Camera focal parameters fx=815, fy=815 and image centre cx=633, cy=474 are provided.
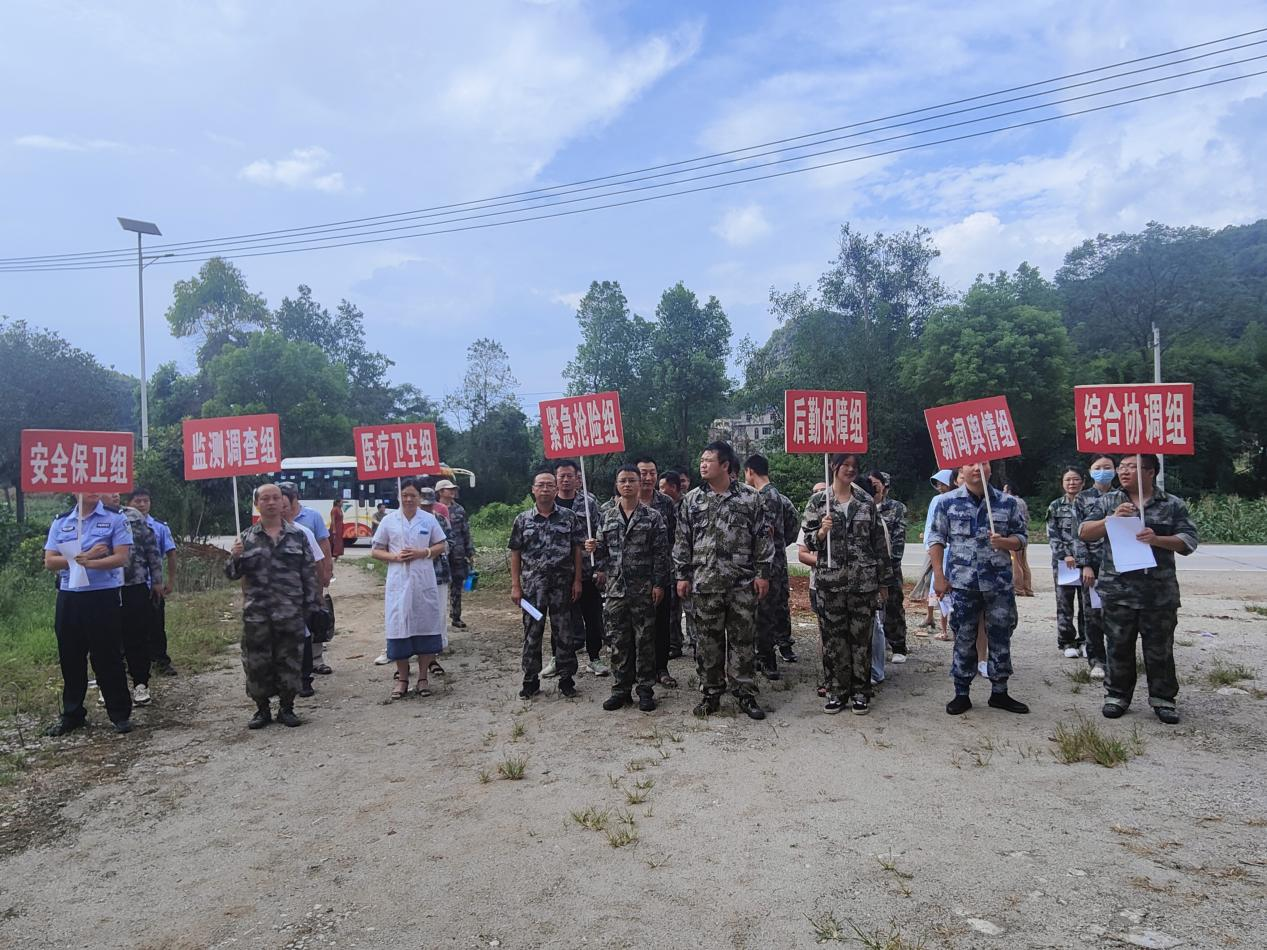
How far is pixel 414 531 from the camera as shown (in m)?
6.61

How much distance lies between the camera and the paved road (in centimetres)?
1371

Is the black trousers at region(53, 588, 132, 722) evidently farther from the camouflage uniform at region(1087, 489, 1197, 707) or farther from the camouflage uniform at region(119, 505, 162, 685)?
the camouflage uniform at region(1087, 489, 1197, 707)

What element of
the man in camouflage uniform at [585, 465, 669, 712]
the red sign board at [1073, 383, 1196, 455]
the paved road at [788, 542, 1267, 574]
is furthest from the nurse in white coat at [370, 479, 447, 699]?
the paved road at [788, 542, 1267, 574]

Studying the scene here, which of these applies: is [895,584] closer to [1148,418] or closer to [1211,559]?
[1148,418]

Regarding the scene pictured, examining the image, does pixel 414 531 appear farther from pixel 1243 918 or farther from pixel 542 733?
pixel 1243 918

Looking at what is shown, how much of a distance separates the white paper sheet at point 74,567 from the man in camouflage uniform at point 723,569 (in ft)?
13.4

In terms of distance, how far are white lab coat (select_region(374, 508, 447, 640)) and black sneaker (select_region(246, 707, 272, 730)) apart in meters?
1.04

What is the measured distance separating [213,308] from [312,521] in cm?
4309

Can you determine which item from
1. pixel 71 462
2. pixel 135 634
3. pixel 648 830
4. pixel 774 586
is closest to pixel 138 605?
pixel 135 634

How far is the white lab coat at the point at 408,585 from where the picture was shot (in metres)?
6.50

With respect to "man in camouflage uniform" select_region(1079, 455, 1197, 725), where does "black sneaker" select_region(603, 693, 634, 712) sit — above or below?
below

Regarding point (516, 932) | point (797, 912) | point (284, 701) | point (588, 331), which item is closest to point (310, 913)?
point (516, 932)

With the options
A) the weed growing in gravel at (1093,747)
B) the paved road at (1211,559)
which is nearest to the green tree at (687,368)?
the paved road at (1211,559)

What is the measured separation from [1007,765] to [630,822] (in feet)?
7.13
